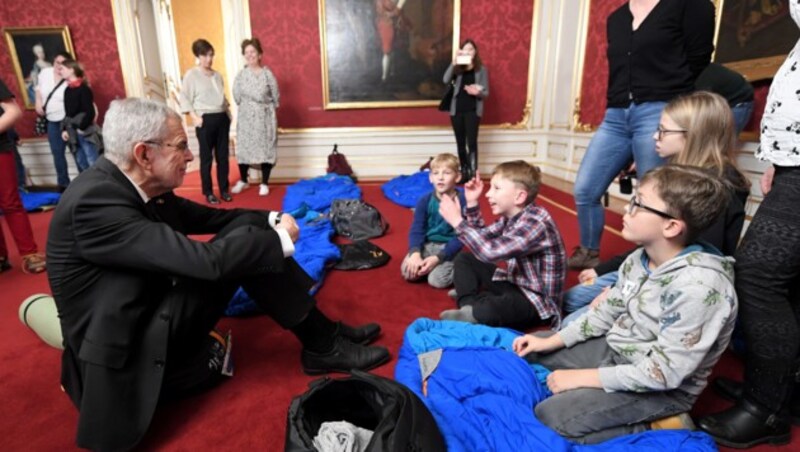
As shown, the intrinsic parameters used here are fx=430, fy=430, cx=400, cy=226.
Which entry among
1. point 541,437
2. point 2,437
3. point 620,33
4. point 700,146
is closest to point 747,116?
point 620,33

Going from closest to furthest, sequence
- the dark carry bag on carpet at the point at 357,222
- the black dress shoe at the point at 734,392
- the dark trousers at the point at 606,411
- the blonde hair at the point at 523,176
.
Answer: the dark trousers at the point at 606,411
the black dress shoe at the point at 734,392
the blonde hair at the point at 523,176
the dark carry bag on carpet at the point at 357,222

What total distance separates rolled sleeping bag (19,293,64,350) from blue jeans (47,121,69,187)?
173 inches

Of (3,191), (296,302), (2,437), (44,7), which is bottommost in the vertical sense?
(2,437)

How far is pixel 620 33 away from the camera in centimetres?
238

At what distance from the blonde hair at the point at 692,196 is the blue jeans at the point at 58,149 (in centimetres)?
662

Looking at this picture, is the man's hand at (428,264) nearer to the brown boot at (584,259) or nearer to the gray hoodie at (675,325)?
the brown boot at (584,259)

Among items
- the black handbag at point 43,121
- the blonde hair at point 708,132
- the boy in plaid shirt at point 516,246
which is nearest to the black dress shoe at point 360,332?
the boy in plaid shirt at point 516,246

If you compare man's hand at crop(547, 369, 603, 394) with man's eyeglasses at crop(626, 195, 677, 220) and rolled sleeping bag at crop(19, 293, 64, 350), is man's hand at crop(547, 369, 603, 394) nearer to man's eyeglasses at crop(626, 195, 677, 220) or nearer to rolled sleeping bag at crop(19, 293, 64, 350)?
man's eyeglasses at crop(626, 195, 677, 220)

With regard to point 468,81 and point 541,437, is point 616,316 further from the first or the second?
point 468,81

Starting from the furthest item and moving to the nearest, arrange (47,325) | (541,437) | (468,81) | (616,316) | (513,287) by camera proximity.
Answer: (468,81) < (513,287) < (47,325) < (616,316) < (541,437)

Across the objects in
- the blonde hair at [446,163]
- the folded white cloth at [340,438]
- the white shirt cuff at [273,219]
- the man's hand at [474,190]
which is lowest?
the folded white cloth at [340,438]

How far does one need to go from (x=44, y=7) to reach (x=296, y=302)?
6.82 m

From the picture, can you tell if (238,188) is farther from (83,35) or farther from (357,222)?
(83,35)

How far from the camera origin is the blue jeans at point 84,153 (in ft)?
17.5
